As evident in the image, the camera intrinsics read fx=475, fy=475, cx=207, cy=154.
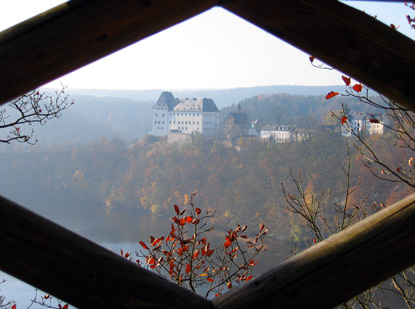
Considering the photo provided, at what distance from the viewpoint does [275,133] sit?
36.8m

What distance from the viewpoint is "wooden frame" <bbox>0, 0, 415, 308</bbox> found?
0.65m

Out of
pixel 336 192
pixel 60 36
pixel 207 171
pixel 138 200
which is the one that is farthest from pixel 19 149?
pixel 60 36

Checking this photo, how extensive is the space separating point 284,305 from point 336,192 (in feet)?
70.4

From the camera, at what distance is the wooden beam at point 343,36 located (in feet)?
2.25

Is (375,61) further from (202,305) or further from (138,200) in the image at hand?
(138,200)

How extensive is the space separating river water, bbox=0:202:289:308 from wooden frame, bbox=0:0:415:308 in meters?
17.6

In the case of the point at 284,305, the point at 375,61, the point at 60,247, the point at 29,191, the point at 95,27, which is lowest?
the point at 284,305

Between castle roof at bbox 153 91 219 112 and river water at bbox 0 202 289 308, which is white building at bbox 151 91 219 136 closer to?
castle roof at bbox 153 91 219 112

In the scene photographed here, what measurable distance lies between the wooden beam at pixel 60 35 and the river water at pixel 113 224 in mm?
17759

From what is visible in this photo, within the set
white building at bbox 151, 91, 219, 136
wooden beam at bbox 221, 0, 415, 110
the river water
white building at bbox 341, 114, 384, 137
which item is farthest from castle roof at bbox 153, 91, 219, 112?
wooden beam at bbox 221, 0, 415, 110

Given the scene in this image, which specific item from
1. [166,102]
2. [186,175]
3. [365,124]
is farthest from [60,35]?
[166,102]

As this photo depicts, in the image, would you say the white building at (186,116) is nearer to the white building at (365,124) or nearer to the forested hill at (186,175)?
the forested hill at (186,175)

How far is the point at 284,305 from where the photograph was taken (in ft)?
2.21

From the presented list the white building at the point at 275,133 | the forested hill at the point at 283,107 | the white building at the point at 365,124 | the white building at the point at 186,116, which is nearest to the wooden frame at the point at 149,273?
the white building at the point at 365,124
